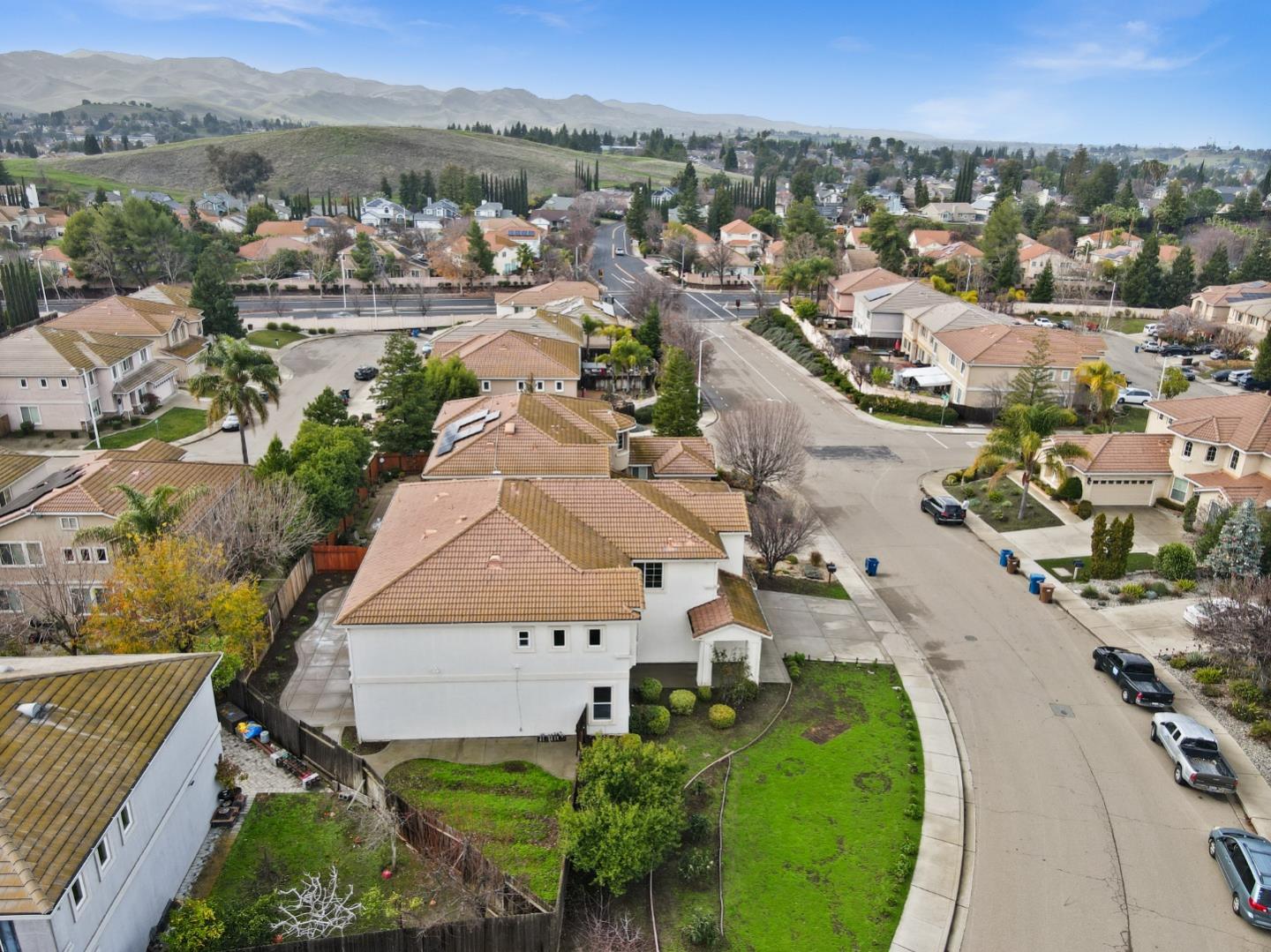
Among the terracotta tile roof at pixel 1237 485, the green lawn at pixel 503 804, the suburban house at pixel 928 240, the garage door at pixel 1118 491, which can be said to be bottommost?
the green lawn at pixel 503 804

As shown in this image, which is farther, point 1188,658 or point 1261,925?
point 1188,658

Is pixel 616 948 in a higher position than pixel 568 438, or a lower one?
lower

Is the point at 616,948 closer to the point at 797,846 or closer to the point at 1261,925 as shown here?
the point at 797,846

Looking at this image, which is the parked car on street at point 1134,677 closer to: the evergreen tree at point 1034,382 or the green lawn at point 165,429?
the evergreen tree at point 1034,382

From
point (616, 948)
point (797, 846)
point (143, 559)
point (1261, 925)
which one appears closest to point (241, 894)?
point (616, 948)

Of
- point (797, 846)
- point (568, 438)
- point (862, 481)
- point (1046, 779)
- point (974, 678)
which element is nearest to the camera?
point (797, 846)

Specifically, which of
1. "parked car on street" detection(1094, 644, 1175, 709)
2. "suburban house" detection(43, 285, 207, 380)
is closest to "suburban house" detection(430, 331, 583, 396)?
"suburban house" detection(43, 285, 207, 380)

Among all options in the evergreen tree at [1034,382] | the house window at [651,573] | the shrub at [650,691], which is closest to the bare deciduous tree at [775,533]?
the house window at [651,573]
